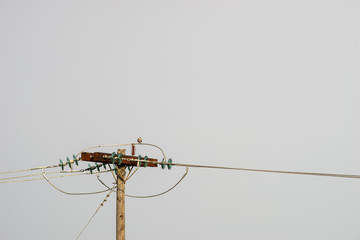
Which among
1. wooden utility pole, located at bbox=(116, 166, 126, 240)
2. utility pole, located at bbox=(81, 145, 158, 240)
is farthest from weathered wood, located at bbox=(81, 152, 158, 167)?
wooden utility pole, located at bbox=(116, 166, 126, 240)

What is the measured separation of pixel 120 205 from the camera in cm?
1036

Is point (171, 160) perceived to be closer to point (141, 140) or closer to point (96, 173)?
point (141, 140)

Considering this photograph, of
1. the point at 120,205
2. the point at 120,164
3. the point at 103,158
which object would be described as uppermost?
the point at 103,158

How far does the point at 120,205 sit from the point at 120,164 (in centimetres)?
111

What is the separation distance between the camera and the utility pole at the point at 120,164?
10281 millimetres

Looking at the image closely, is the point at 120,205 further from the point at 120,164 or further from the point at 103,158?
the point at 103,158

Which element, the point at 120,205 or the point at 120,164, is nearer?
the point at 120,205

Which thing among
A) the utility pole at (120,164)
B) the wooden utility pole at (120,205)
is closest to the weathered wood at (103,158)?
the utility pole at (120,164)

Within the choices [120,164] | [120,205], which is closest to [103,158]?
[120,164]

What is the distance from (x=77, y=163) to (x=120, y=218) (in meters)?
2.22

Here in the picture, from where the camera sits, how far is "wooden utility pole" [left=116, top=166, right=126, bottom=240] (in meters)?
10.2

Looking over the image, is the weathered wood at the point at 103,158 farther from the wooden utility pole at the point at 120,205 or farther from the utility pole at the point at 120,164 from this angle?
the wooden utility pole at the point at 120,205

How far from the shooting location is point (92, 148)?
11133mm

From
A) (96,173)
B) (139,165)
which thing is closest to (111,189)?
(96,173)
